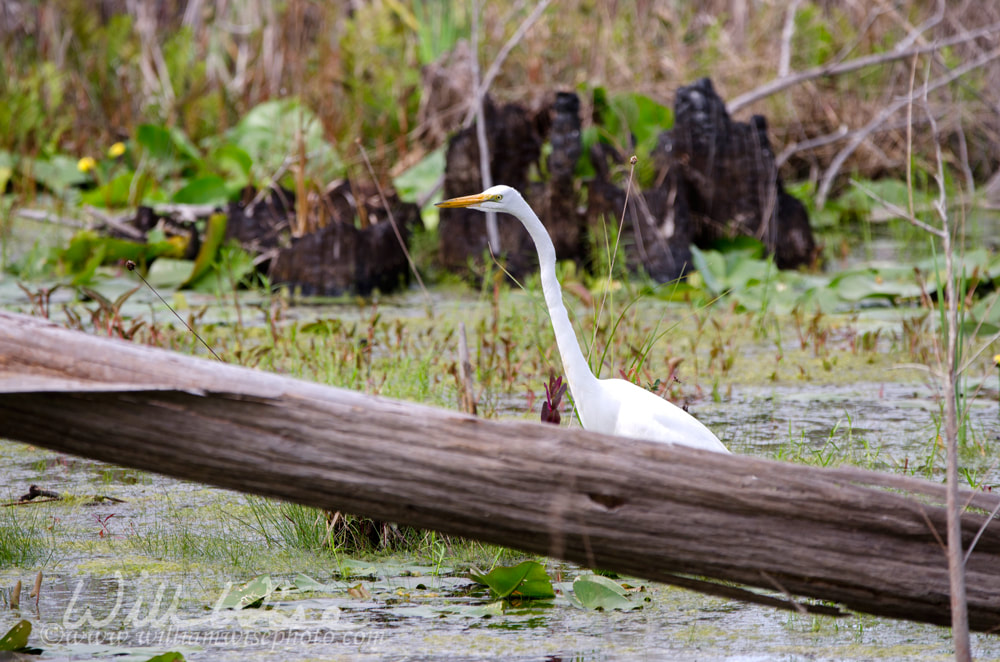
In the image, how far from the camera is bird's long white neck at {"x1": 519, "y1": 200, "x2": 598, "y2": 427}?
241 centimetres

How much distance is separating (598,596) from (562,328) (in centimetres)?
58

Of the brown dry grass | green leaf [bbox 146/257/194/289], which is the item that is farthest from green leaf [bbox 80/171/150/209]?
green leaf [bbox 146/257/194/289]

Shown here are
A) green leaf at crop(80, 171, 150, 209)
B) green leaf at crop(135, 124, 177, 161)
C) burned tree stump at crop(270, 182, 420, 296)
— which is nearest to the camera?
burned tree stump at crop(270, 182, 420, 296)

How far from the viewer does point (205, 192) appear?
623cm

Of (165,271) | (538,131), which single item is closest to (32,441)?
(165,271)

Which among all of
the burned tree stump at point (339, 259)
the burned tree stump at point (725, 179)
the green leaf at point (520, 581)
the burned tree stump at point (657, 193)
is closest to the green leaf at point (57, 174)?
the burned tree stump at point (339, 259)

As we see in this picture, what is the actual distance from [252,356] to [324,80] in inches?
166

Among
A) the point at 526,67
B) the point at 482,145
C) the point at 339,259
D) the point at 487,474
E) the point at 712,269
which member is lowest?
the point at 487,474

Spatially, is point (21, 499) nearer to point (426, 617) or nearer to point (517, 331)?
point (426, 617)

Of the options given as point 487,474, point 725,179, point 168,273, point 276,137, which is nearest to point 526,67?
point 276,137

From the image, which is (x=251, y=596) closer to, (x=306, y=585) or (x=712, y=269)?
(x=306, y=585)

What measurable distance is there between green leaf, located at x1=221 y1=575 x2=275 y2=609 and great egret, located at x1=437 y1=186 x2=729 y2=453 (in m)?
0.77

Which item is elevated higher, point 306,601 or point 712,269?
point 712,269

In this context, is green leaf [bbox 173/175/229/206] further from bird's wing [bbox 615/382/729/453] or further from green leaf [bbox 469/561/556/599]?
green leaf [bbox 469/561/556/599]
